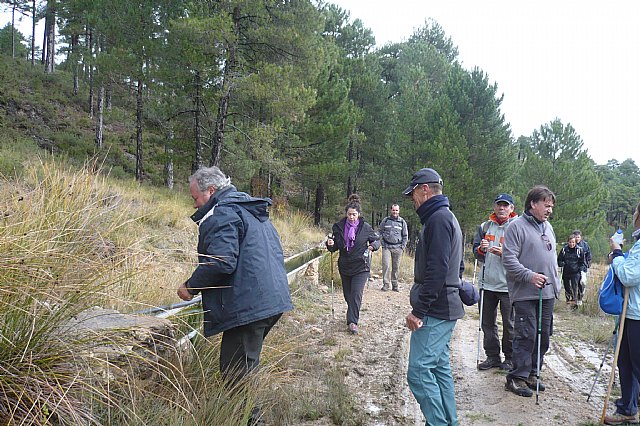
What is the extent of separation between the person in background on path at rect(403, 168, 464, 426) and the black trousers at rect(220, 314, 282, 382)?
105 cm

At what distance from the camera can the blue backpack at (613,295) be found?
3.98 m

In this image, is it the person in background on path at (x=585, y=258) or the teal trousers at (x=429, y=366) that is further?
the person in background on path at (x=585, y=258)

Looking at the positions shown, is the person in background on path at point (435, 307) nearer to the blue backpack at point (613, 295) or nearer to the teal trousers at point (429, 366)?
the teal trousers at point (429, 366)

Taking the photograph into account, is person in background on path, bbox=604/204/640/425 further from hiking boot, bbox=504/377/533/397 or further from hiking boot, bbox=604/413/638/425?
hiking boot, bbox=504/377/533/397

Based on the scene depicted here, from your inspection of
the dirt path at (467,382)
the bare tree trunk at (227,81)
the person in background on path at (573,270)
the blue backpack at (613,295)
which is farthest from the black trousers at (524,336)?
the bare tree trunk at (227,81)

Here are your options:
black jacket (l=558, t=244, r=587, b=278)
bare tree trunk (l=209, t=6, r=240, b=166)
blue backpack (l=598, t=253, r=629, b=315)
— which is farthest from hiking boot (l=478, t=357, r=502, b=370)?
bare tree trunk (l=209, t=6, r=240, b=166)

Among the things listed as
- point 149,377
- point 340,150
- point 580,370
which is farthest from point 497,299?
point 340,150

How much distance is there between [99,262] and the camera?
2549mm

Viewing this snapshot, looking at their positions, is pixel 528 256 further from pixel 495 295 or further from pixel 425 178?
pixel 425 178

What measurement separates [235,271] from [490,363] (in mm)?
3657

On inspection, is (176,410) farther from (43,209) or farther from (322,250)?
(322,250)

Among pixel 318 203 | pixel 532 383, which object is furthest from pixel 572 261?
pixel 318 203

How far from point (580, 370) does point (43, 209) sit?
5.74m

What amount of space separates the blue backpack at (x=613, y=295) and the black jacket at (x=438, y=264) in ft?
4.98
